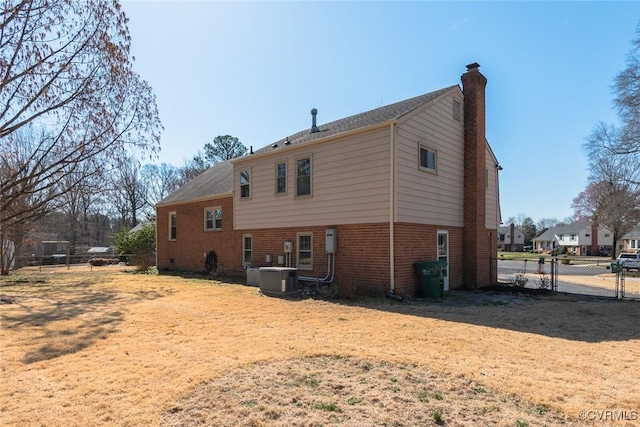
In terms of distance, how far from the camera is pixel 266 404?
3.63 meters

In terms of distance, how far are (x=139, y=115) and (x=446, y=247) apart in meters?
12.7

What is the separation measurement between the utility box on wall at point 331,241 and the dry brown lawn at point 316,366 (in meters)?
2.99

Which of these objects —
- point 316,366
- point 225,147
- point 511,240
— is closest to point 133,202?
point 225,147

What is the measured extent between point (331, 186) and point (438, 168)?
358cm

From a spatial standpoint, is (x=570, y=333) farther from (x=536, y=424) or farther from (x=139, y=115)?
(x=139, y=115)

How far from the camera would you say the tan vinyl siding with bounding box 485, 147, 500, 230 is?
49.9ft

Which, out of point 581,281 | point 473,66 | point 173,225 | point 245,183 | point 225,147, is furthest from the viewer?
point 225,147

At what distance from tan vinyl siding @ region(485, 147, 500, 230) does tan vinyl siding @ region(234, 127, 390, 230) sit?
6.46m

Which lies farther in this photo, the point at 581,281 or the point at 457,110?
the point at 581,281

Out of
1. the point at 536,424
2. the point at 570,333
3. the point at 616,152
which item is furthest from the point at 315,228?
the point at 616,152

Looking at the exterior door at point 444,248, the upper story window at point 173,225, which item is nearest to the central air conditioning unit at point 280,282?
the exterior door at point 444,248

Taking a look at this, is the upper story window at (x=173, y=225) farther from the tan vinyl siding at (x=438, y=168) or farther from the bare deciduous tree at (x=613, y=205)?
the bare deciduous tree at (x=613, y=205)

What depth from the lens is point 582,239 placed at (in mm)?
66688

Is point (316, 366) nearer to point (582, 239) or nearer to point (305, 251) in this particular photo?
point (305, 251)
